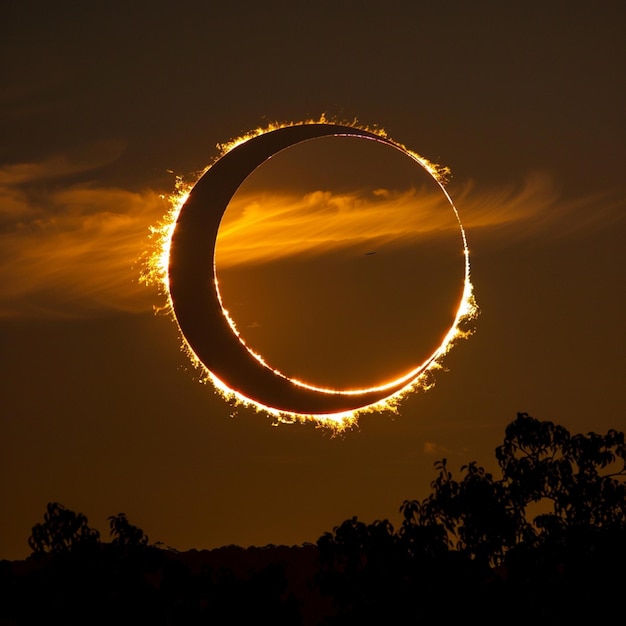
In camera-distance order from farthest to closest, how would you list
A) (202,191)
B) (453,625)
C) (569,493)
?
(202,191) → (569,493) → (453,625)

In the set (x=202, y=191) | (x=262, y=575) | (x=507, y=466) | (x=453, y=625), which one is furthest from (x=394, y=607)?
(x=202, y=191)

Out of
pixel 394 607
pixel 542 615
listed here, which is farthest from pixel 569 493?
pixel 394 607

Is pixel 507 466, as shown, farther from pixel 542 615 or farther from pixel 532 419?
pixel 542 615

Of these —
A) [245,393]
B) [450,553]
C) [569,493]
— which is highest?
[245,393]

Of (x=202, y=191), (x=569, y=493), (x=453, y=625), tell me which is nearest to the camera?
(x=453, y=625)

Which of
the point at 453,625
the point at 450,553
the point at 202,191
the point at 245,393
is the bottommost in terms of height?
A: the point at 453,625

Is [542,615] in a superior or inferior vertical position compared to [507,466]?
inferior

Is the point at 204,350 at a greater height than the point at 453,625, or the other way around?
the point at 204,350

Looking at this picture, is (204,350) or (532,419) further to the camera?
(204,350)

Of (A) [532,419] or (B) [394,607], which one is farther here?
(A) [532,419]

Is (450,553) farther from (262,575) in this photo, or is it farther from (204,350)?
(204,350)
